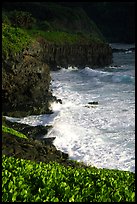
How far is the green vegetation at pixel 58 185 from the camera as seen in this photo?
8.45m

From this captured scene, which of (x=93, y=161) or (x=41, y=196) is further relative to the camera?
(x=93, y=161)

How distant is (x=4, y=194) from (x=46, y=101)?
80.5 feet

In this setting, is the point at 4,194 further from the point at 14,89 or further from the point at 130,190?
the point at 14,89

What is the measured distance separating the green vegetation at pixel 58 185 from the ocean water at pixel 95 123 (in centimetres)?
979

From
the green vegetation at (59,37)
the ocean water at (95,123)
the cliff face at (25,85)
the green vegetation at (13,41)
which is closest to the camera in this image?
the ocean water at (95,123)

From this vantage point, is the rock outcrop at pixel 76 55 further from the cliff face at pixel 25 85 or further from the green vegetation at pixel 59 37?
the cliff face at pixel 25 85

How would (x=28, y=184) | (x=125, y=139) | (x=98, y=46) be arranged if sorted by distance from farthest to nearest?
(x=98, y=46) → (x=125, y=139) → (x=28, y=184)

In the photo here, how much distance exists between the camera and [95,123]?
28375 millimetres

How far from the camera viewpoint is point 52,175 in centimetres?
996

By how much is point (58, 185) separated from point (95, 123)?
63.1 feet

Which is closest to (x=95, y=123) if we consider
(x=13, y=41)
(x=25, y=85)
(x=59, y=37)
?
(x=25, y=85)

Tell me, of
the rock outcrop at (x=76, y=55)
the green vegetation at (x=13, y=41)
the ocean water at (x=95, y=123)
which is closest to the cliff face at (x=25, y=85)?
the green vegetation at (x=13, y=41)

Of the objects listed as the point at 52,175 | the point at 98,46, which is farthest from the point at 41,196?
the point at 98,46

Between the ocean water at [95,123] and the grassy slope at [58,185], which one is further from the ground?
the grassy slope at [58,185]
